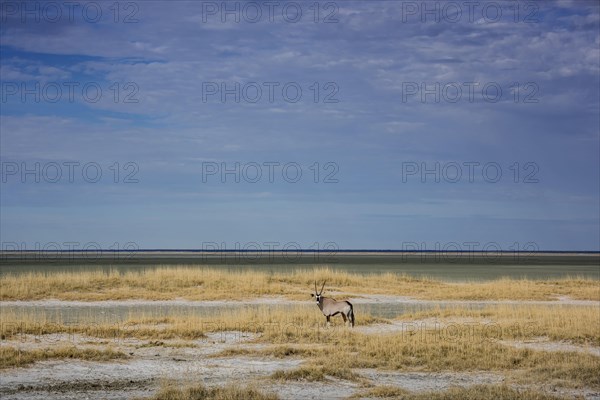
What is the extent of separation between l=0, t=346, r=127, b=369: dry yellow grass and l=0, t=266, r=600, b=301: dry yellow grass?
53.4 feet

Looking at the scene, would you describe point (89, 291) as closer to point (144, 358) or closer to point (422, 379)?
point (144, 358)

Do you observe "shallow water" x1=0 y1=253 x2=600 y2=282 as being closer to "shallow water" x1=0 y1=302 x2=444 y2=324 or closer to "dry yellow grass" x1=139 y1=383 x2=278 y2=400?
"shallow water" x1=0 y1=302 x2=444 y2=324

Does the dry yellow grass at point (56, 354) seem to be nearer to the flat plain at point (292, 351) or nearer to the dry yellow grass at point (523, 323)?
the flat plain at point (292, 351)

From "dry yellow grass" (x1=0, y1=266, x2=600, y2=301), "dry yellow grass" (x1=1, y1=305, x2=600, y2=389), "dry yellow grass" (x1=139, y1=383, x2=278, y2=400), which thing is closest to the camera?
"dry yellow grass" (x1=139, y1=383, x2=278, y2=400)

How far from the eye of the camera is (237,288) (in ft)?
123

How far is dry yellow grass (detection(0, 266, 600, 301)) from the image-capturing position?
35.6 metres

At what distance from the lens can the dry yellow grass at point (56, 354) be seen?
17.6 metres

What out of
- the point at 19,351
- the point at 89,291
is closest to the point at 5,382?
the point at 19,351

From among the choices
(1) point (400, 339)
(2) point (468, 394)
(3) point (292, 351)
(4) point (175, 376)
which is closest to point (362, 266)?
(1) point (400, 339)

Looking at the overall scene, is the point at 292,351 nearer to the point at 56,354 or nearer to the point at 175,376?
the point at 175,376

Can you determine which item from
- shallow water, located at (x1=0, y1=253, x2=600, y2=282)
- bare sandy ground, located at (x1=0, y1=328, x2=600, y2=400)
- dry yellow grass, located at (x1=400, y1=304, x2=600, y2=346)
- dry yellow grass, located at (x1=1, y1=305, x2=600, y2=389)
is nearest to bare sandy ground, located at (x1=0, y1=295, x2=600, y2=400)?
bare sandy ground, located at (x1=0, y1=328, x2=600, y2=400)

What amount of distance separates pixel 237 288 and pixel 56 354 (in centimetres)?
1954

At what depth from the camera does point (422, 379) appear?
1612 cm

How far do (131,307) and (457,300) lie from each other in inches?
571
